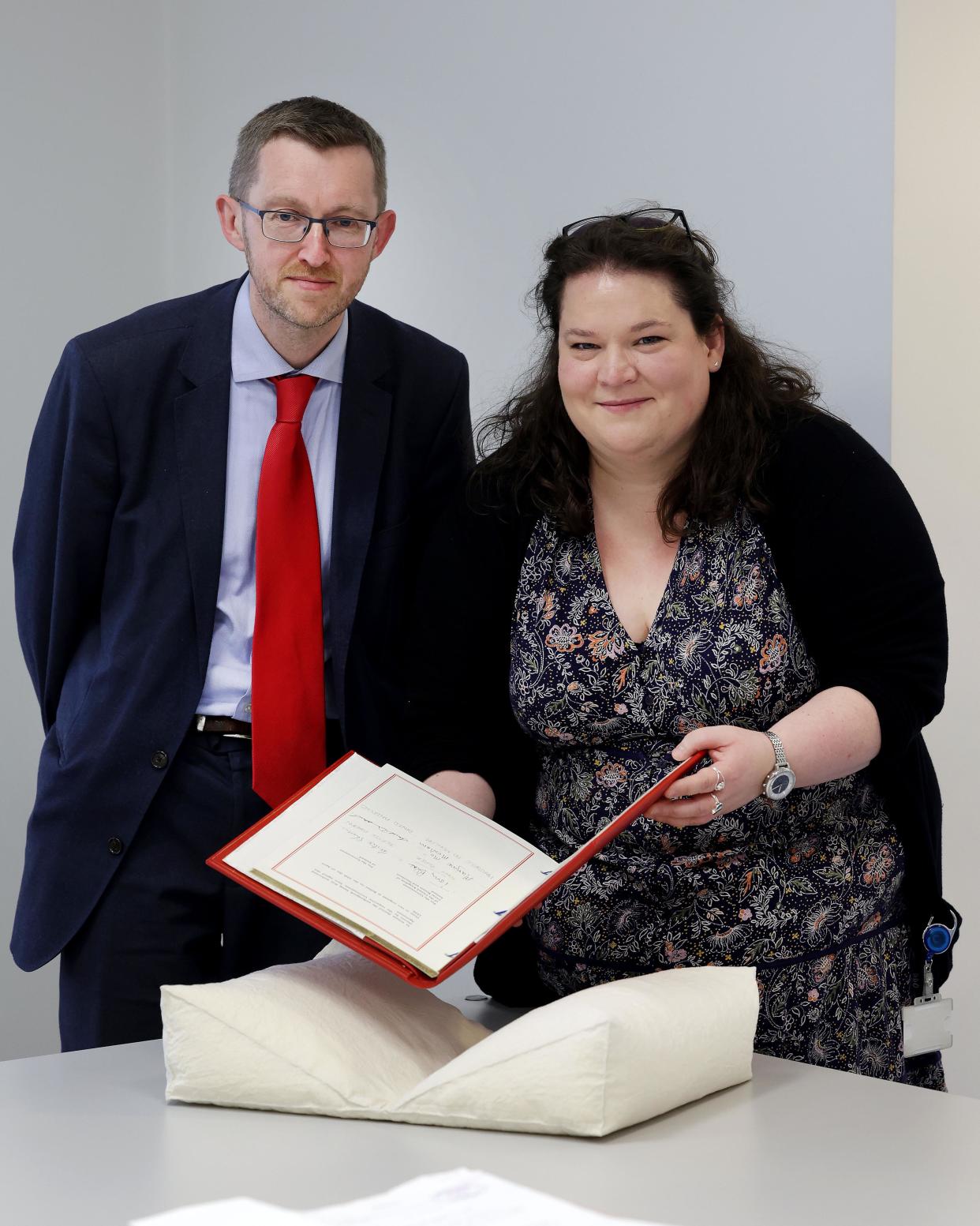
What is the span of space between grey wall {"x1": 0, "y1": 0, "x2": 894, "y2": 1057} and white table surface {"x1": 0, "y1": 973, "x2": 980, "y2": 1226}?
3.98 ft

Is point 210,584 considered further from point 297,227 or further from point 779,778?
point 779,778

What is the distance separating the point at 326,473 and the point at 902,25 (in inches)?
43.1

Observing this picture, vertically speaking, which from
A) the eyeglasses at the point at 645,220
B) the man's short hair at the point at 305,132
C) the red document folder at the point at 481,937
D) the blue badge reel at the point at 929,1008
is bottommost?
the blue badge reel at the point at 929,1008

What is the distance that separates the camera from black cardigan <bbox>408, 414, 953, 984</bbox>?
1.80m

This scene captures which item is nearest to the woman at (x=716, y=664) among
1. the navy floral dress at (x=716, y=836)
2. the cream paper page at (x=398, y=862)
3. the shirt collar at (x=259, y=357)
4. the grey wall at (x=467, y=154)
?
the navy floral dress at (x=716, y=836)

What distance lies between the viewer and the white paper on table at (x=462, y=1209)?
1.17 metres

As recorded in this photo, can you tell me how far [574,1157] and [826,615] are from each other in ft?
2.50

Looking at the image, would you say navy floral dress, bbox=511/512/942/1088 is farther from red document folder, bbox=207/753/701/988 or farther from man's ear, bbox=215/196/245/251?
man's ear, bbox=215/196/245/251

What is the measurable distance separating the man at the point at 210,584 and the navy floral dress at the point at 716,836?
0.38 meters

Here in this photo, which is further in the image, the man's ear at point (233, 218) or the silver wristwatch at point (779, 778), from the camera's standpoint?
the man's ear at point (233, 218)

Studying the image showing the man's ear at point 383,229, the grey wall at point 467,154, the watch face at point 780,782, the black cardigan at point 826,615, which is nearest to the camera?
the watch face at point 780,782

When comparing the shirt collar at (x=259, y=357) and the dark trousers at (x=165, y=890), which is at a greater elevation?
the shirt collar at (x=259, y=357)

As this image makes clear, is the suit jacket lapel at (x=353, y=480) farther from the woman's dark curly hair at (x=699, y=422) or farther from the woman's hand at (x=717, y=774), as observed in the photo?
the woman's hand at (x=717, y=774)

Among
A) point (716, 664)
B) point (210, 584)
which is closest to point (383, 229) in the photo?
point (210, 584)
